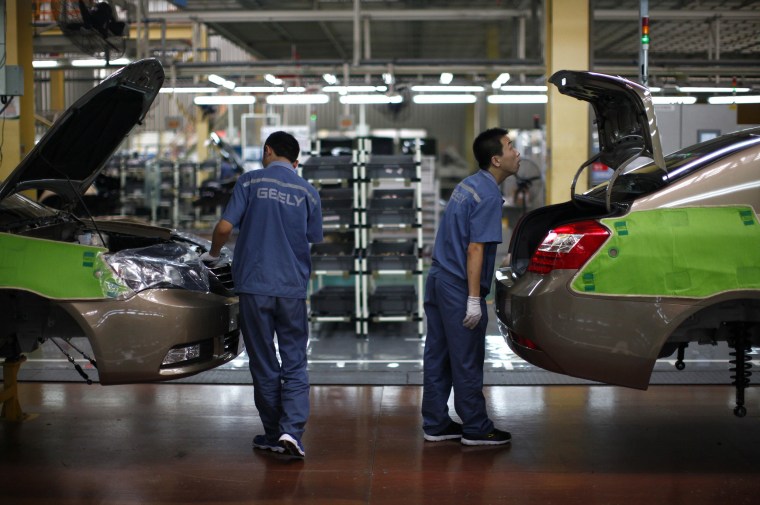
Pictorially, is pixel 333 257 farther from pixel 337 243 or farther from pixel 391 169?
pixel 391 169

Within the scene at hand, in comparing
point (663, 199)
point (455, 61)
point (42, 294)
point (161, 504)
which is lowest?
point (161, 504)

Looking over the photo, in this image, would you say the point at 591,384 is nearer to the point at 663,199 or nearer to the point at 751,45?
the point at 663,199

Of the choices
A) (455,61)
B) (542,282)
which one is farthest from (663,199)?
(455,61)

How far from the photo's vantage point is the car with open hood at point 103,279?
3.88 meters

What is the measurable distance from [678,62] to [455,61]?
382 cm

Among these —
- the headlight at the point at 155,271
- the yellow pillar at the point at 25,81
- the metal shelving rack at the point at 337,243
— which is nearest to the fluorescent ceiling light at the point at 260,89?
the yellow pillar at the point at 25,81

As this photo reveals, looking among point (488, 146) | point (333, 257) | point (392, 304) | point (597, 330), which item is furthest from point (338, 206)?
point (597, 330)

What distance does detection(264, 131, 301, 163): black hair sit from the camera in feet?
14.0

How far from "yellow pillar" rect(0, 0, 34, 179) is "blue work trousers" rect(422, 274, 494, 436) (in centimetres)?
657

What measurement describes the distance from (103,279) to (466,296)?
187cm

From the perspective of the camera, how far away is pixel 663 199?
3.74m

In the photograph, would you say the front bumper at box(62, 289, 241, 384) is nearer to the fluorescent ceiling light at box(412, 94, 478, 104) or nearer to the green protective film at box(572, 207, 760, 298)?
the green protective film at box(572, 207, 760, 298)

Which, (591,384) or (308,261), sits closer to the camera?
(308,261)

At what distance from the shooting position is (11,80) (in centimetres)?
595
